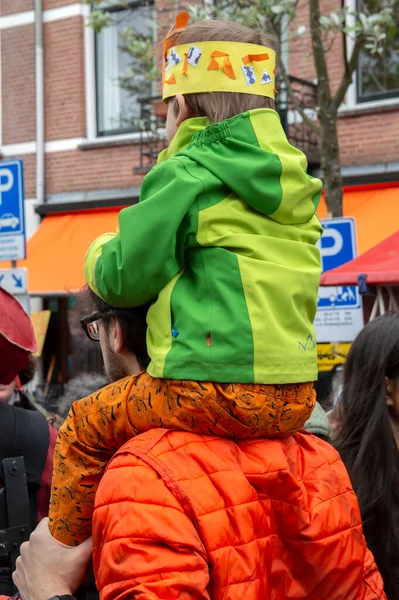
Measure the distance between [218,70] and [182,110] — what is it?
0.35 ft

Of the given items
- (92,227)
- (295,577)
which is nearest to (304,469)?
(295,577)

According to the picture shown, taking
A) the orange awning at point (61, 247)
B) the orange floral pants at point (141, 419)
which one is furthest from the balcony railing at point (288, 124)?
the orange floral pants at point (141, 419)

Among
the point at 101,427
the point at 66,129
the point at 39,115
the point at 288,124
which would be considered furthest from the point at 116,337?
the point at 39,115

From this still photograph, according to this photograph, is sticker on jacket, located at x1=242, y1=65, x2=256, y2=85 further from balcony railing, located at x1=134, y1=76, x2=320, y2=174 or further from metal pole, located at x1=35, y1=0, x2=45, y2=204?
metal pole, located at x1=35, y1=0, x2=45, y2=204

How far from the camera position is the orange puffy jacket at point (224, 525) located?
1388 mm

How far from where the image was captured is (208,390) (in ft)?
4.99

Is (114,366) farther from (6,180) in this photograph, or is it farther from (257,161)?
(6,180)

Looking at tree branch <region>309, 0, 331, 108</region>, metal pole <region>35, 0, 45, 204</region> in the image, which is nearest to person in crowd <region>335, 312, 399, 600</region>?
tree branch <region>309, 0, 331, 108</region>

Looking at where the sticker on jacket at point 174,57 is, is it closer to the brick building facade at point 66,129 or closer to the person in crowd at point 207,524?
the person in crowd at point 207,524

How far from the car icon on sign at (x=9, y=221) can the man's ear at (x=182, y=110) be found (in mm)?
5678

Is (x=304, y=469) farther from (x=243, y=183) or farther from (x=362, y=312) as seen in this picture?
(x=362, y=312)

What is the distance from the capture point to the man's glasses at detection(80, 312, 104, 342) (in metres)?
1.75

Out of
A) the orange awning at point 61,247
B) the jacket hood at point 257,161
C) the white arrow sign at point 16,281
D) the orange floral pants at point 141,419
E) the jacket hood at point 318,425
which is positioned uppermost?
the jacket hood at point 257,161

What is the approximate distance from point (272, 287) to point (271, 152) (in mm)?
278
